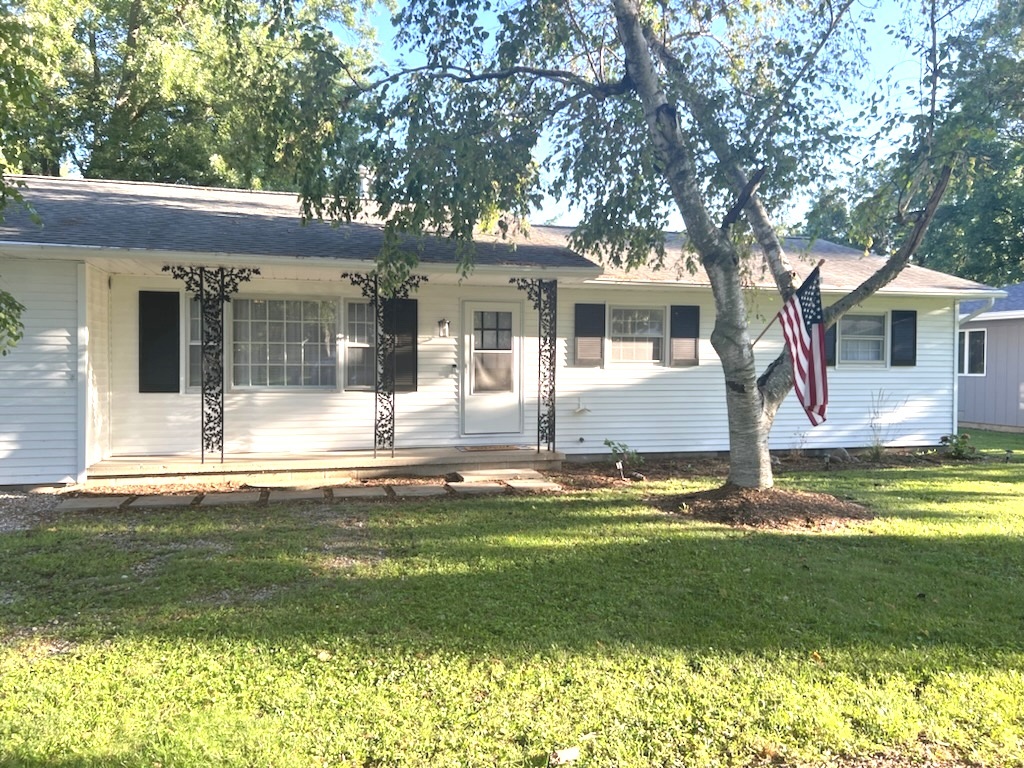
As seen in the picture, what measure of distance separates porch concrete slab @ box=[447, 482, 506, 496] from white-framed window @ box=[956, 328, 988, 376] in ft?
47.0

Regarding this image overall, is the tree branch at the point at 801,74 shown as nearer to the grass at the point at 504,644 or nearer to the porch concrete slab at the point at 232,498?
the grass at the point at 504,644

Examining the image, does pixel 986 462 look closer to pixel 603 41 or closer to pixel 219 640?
pixel 603 41

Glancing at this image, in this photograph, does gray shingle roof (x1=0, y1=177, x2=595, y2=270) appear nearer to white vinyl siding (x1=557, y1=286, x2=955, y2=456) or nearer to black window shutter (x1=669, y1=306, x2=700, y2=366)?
white vinyl siding (x1=557, y1=286, x2=955, y2=456)

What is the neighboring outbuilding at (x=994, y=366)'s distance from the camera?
51.3ft

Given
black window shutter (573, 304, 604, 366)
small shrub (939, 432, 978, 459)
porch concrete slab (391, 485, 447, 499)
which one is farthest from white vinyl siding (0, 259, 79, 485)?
small shrub (939, 432, 978, 459)

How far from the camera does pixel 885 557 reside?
5316 millimetres

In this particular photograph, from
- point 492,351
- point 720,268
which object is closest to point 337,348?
point 492,351

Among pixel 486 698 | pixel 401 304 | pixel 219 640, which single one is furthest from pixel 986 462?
pixel 219 640

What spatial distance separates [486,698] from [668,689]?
84cm

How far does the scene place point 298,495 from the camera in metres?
7.52

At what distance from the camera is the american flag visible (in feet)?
20.7

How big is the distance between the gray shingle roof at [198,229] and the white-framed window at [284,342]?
0.97 metres

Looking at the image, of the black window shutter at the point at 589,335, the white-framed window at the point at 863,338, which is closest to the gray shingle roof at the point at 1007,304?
the white-framed window at the point at 863,338

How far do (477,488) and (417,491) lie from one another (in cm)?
69
